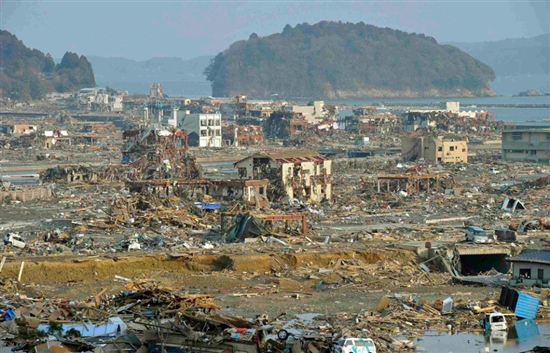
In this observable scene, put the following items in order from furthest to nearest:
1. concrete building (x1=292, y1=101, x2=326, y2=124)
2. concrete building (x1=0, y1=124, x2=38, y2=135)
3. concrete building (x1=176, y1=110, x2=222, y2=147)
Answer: concrete building (x1=292, y1=101, x2=326, y2=124), concrete building (x1=0, y1=124, x2=38, y2=135), concrete building (x1=176, y1=110, x2=222, y2=147)

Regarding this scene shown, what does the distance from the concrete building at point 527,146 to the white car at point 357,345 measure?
1689 inches

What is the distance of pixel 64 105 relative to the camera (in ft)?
428

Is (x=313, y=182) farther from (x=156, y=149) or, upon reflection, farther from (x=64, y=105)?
(x=64, y=105)

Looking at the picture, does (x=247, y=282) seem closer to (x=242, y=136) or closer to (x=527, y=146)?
(x=527, y=146)

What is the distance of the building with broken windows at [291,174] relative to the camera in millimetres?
37312

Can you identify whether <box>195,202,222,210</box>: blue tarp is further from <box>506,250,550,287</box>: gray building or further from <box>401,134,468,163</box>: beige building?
<box>401,134,468,163</box>: beige building

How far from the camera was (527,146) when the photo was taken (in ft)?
189

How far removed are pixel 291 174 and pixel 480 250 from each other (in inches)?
532

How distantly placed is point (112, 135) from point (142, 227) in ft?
177

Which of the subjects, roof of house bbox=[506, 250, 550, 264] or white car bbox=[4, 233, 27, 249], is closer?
roof of house bbox=[506, 250, 550, 264]

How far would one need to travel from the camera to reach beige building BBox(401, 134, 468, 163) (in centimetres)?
5631

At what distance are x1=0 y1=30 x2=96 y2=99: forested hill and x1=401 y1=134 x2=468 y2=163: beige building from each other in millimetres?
92542

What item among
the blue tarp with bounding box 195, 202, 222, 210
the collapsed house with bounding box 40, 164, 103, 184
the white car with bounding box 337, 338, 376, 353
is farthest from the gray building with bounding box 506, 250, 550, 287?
the collapsed house with bounding box 40, 164, 103, 184

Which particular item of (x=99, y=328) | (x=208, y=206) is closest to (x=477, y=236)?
(x=208, y=206)
